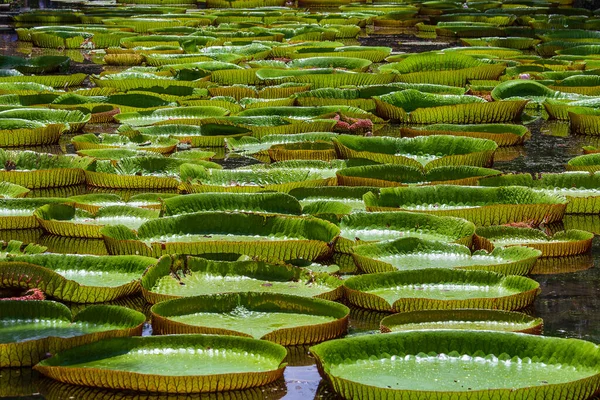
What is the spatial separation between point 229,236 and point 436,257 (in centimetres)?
79

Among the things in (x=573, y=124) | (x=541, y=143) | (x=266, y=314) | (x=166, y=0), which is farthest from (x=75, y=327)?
(x=166, y=0)

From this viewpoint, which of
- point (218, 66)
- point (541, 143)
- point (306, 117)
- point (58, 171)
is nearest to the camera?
point (58, 171)

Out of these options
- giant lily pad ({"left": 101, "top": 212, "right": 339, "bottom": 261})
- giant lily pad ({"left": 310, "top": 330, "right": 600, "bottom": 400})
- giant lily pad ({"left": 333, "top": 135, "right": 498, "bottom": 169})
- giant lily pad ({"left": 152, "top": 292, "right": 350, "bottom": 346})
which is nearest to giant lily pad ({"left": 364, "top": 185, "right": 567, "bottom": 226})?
giant lily pad ({"left": 101, "top": 212, "right": 339, "bottom": 261})

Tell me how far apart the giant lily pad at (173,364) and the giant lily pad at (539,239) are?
4.42ft

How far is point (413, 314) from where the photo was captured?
3.07 meters

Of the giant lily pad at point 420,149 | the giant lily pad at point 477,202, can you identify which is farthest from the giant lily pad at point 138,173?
the giant lily pad at point 477,202

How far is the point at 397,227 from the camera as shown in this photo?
416 cm

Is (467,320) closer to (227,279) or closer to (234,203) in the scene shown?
(227,279)

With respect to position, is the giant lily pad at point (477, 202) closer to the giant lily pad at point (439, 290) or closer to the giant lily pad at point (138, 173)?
the giant lily pad at point (439, 290)

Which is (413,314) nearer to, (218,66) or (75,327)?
(75,327)

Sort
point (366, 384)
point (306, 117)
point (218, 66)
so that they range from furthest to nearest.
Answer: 1. point (218, 66)
2. point (306, 117)
3. point (366, 384)

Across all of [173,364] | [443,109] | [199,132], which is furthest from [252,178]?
[443,109]

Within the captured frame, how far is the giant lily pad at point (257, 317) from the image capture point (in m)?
3.03

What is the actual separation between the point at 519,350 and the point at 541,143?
382 cm
